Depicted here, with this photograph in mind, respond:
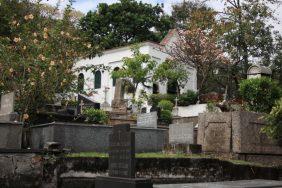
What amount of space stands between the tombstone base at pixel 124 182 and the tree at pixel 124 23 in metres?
32.7

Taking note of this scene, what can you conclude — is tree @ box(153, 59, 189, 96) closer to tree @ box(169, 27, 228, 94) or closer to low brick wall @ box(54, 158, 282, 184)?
tree @ box(169, 27, 228, 94)

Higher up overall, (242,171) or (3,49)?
(3,49)

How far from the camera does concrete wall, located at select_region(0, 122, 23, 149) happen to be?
945cm

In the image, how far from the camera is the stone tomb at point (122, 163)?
713 cm

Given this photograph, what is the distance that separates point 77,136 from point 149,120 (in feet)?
11.8

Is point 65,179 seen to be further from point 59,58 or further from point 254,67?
point 254,67

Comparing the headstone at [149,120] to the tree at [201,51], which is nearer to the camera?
the headstone at [149,120]

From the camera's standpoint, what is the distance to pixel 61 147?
9.34 metres

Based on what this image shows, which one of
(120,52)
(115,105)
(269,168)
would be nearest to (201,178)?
(269,168)

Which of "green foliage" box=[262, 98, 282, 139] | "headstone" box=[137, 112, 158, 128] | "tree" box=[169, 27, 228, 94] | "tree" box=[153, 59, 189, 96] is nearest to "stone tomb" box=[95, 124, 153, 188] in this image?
"green foliage" box=[262, 98, 282, 139]

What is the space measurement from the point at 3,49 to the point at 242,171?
289 inches

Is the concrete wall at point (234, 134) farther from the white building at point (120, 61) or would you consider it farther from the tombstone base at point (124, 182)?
the white building at point (120, 61)

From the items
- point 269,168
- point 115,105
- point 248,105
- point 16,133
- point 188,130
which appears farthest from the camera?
point 115,105

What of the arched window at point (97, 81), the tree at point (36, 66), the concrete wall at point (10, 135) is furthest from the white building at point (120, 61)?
the concrete wall at point (10, 135)
